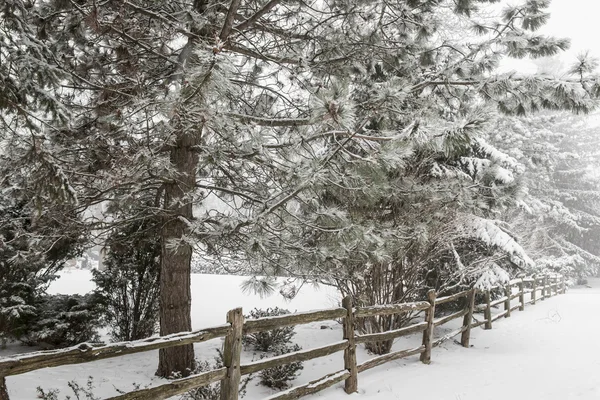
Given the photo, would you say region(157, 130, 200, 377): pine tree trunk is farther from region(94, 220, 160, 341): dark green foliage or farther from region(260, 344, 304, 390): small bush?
region(94, 220, 160, 341): dark green foliage

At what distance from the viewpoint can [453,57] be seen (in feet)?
22.1

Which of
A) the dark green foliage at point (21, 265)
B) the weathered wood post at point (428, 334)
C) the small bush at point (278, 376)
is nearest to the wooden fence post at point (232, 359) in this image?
the small bush at point (278, 376)

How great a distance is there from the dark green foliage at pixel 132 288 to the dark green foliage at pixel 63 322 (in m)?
0.28

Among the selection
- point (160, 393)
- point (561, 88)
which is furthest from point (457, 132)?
point (160, 393)

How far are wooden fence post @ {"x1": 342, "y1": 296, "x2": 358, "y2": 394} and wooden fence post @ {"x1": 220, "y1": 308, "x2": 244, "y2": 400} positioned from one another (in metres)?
1.81

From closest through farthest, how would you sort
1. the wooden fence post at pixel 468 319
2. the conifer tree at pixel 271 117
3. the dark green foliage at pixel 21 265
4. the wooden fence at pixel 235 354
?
the wooden fence at pixel 235 354 → the conifer tree at pixel 271 117 → the dark green foliage at pixel 21 265 → the wooden fence post at pixel 468 319

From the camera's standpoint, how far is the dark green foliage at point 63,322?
7.38 meters

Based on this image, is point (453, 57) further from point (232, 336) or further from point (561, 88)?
point (232, 336)

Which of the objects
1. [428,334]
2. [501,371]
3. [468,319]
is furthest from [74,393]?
[468,319]

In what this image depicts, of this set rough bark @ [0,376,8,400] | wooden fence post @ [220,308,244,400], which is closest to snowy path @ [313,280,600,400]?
wooden fence post @ [220,308,244,400]

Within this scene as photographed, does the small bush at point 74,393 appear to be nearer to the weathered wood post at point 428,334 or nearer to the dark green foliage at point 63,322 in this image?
the dark green foliage at point 63,322

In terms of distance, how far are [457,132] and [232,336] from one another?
2856mm

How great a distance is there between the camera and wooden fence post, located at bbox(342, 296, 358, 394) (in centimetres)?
542

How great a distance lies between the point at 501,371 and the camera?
644cm
